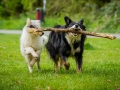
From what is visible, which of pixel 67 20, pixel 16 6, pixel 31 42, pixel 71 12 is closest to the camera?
pixel 67 20

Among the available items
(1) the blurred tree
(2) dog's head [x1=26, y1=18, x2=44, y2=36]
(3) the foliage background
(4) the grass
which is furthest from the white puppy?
(1) the blurred tree

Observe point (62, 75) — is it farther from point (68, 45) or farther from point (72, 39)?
point (72, 39)

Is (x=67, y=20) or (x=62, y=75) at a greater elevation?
(x=67, y=20)

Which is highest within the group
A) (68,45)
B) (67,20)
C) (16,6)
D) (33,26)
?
(67,20)

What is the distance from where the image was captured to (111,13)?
1040 inches

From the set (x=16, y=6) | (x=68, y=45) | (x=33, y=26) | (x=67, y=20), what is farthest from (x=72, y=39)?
(x=16, y=6)

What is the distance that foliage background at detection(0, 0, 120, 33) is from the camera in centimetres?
2557

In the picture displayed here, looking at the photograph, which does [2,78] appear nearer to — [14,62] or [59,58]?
[59,58]

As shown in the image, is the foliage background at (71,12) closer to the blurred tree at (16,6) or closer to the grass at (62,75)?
the blurred tree at (16,6)

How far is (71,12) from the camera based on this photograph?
31844mm

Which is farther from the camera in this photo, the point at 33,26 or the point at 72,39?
the point at 33,26

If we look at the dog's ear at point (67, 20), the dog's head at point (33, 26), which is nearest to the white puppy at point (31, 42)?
the dog's head at point (33, 26)

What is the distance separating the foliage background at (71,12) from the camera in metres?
25.6

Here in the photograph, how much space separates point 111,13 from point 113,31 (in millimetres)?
2664
